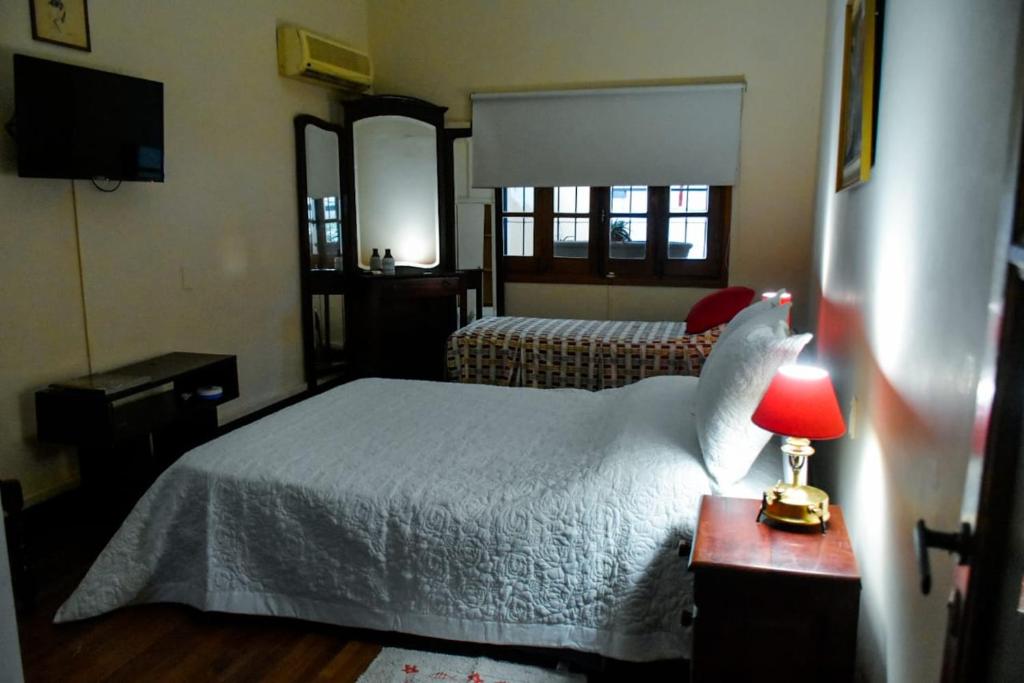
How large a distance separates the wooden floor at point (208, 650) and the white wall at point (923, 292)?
0.82 m

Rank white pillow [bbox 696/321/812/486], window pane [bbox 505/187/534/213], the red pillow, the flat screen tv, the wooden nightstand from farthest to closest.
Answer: window pane [bbox 505/187/534/213], the red pillow, the flat screen tv, white pillow [bbox 696/321/812/486], the wooden nightstand

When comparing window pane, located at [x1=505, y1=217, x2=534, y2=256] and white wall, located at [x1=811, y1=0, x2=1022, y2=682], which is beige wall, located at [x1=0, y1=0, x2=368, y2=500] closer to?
window pane, located at [x1=505, y1=217, x2=534, y2=256]

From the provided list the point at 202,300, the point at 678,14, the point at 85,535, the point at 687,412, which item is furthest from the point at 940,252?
the point at 678,14

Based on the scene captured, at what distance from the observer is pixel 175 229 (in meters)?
3.84

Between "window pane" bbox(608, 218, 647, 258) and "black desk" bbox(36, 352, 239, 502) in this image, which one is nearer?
"black desk" bbox(36, 352, 239, 502)

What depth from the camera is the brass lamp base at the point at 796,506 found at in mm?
1715

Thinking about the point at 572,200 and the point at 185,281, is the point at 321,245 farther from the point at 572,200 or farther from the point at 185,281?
the point at 572,200

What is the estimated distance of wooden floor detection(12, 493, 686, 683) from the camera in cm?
207

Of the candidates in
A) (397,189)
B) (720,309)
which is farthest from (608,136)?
(720,309)

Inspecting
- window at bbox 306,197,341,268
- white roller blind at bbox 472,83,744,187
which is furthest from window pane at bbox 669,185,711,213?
window at bbox 306,197,341,268

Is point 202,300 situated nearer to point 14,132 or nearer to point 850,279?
point 14,132

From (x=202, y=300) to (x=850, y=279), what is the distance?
10.7 feet

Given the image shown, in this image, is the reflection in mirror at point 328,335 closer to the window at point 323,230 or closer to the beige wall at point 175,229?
the beige wall at point 175,229

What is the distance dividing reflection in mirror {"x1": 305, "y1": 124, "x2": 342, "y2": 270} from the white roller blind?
1.05 m
